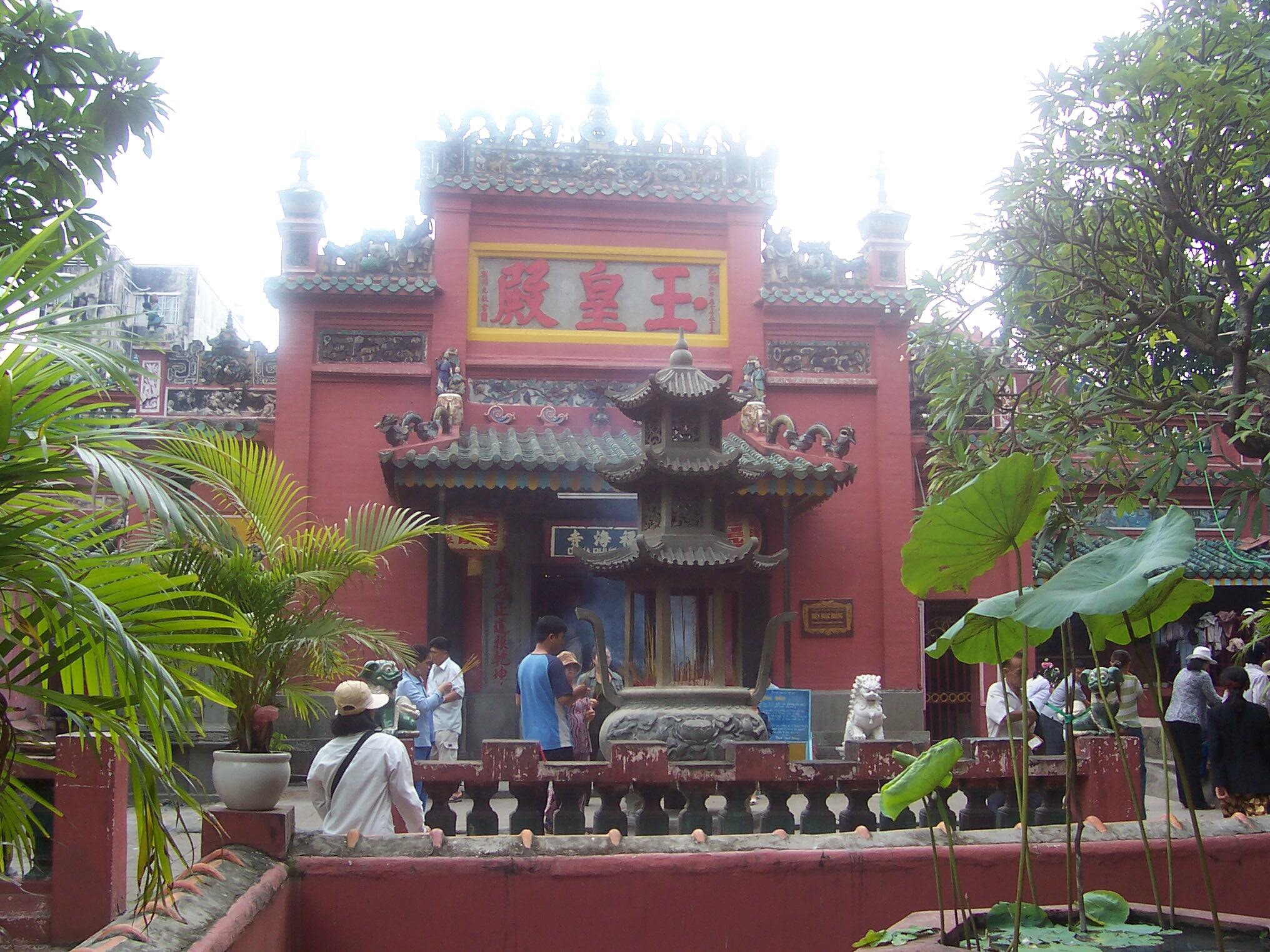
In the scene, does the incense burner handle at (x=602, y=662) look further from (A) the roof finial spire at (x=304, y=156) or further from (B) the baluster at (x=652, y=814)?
(A) the roof finial spire at (x=304, y=156)

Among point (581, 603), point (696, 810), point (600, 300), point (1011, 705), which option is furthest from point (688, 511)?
point (600, 300)

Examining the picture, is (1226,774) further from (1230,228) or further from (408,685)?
(408,685)

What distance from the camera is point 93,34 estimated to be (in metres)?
7.21

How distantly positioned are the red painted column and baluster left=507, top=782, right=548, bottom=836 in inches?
67.2

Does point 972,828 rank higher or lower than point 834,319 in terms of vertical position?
lower

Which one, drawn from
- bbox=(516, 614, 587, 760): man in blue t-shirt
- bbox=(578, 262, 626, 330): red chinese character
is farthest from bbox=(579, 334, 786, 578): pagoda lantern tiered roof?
bbox=(578, 262, 626, 330): red chinese character

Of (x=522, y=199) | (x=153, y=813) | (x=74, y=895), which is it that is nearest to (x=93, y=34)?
(x=74, y=895)

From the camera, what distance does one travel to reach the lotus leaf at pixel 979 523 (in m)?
3.25

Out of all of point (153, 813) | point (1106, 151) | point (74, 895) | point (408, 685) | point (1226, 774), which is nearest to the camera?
point (153, 813)

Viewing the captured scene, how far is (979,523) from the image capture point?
343cm

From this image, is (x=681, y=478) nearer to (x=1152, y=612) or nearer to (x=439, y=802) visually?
(x=439, y=802)

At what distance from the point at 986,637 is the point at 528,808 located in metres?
2.49

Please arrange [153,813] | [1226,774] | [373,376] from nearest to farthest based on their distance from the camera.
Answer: [153,813]
[1226,774]
[373,376]

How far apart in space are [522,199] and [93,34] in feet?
25.4
